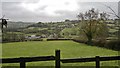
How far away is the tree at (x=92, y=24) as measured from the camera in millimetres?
54250

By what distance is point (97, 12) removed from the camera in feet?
177

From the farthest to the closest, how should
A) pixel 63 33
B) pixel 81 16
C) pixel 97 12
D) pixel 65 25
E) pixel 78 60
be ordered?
pixel 65 25
pixel 63 33
pixel 81 16
pixel 97 12
pixel 78 60

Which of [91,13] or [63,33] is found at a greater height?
[91,13]

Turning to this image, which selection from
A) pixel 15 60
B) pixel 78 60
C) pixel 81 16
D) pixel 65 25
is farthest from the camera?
pixel 65 25

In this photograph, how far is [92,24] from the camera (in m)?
56.3

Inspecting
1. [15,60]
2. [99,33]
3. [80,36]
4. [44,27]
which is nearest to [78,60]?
[15,60]

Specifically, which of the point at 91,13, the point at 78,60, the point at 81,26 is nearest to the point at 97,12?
the point at 91,13

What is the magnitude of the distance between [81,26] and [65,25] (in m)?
8.89

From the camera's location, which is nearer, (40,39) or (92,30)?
(92,30)

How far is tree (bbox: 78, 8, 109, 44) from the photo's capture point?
5425 centimetres

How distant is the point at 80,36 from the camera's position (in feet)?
194

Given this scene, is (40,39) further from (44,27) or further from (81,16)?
(81,16)

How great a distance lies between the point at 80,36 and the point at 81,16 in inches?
218

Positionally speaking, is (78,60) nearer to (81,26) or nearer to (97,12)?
(97,12)
